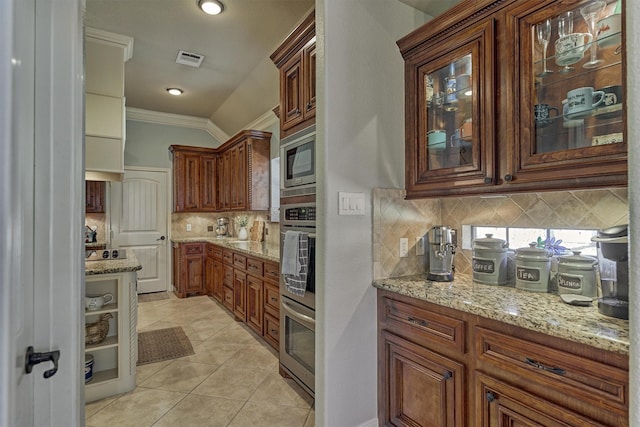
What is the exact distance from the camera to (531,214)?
1753 mm

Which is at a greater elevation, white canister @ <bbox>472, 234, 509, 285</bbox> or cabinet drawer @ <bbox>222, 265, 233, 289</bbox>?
white canister @ <bbox>472, 234, 509, 285</bbox>

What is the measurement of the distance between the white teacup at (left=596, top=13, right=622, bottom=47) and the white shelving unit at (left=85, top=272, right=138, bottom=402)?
119 inches

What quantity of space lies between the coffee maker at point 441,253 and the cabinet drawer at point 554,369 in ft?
1.71

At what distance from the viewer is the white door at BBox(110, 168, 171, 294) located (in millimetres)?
5441

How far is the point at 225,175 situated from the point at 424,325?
452 centimetres


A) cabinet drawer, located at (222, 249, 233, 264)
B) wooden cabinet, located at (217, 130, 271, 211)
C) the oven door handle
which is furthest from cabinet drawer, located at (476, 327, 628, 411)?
wooden cabinet, located at (217, 130, 271, 211)

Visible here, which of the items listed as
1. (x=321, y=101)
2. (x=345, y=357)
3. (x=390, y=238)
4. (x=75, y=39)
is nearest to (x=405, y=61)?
(x=321, y=101)

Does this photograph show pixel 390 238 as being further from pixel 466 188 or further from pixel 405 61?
pixel 405 61

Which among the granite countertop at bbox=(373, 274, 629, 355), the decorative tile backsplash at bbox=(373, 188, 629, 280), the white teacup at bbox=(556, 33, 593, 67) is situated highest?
the white teacup at bbox=(556, 33, 593, 67)

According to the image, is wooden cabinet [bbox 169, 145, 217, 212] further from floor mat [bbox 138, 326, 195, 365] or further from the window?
the window

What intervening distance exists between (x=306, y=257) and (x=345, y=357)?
2.24ft

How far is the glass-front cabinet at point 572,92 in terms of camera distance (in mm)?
1253

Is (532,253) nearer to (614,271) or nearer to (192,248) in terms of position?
(614,271)

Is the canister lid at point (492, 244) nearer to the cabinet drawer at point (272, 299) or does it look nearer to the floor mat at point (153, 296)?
the cabinet drawer at point (272, 299)
